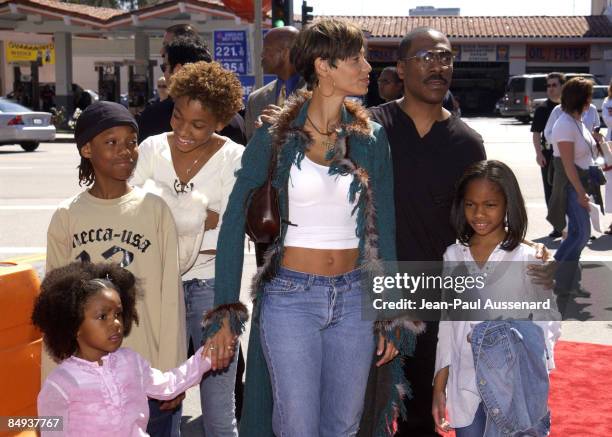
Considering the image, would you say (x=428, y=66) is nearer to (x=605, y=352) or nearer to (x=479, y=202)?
(x=479, y=202)

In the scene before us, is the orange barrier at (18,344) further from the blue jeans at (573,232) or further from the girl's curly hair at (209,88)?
the blue jeans at (573,232)

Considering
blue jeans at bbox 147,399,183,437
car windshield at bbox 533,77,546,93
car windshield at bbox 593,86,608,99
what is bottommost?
blue jeans at bbox 147,399,183,437

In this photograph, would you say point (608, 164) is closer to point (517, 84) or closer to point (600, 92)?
point (600, 92)

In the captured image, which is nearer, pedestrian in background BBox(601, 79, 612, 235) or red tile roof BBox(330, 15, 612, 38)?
pedestrian in background BBox(601, 79, 612, 235)

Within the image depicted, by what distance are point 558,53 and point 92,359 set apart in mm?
51419

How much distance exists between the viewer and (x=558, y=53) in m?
51.7

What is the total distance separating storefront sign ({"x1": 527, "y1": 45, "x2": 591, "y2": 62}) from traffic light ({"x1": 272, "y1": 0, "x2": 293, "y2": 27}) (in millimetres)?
39105

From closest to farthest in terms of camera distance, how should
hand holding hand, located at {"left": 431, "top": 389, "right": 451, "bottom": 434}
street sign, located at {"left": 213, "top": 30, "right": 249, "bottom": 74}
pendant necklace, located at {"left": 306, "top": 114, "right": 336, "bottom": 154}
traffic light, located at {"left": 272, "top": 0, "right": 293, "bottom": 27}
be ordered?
pendant necklace, located at {"left": 306, "top": 114, "right": 336, "bottom": 154}
hand holding hand, located at {"left": 431, "top": 389, "right": 451, "bottom": 434}
street sign, located at {"left": 213, "top": 30, "right": 249, "bottom": 74}
traffic light, located at {"left": 272, "top": 0, "right": 293, "bottom": 27}

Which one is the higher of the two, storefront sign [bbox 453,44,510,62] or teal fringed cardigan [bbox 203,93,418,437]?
storefront sign [bbox 453,44,510,62]

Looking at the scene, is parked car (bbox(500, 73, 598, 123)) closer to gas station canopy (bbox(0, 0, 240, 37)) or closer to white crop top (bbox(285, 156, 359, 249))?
gas station canopy (bbox(0, 0, 240, 37))

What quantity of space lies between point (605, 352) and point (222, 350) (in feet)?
13.8

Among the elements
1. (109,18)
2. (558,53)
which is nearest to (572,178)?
(109,18)

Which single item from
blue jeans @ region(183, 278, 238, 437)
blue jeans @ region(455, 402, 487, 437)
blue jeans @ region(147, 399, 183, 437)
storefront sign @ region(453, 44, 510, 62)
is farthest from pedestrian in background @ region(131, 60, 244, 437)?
storefront sign @ region(453, 44, 510, 62)

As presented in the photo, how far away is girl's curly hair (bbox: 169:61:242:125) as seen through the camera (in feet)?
14.1
